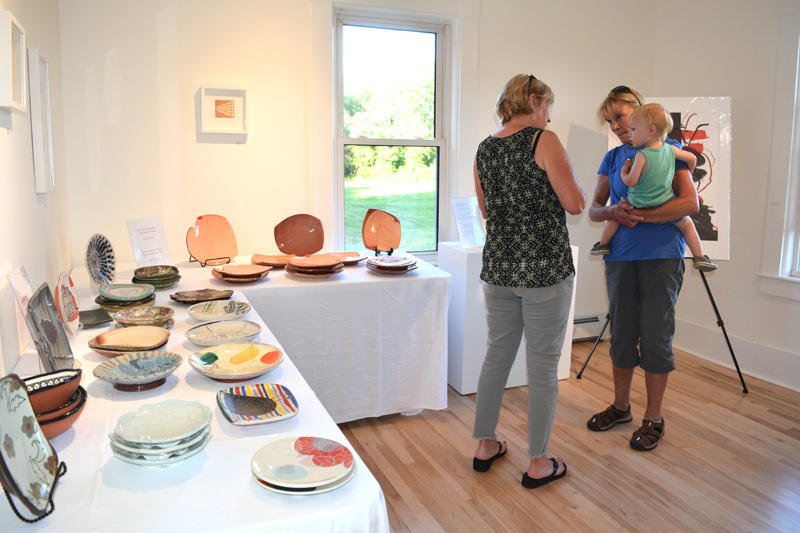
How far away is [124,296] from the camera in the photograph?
194cm

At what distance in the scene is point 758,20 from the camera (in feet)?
11.2

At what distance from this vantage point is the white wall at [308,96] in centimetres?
291

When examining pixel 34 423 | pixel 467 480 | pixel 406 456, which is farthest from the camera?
pixel 406 456

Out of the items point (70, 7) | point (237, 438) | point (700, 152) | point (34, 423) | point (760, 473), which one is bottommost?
point (760, 473)

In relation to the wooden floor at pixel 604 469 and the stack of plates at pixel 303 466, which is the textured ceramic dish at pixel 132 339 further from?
the wooden floor at pixel 604 469

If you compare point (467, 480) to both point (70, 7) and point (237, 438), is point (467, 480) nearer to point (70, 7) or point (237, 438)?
point (237, 438)

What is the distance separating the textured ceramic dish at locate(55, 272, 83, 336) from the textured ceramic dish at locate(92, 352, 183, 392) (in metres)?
0.30

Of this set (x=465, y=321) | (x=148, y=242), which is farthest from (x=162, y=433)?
(x=465, y=321)

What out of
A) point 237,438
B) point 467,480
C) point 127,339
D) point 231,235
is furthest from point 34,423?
point 231,235

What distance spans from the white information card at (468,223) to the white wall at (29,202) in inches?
75.9

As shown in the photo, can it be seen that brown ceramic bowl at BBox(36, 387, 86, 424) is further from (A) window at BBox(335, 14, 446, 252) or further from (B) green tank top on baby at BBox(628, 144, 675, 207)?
(A) window at BBox(335, 14, 446, 252)

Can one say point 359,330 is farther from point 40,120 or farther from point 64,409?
point 64,409

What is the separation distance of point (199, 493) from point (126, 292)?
1298mm

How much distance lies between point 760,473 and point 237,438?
7.41ft
